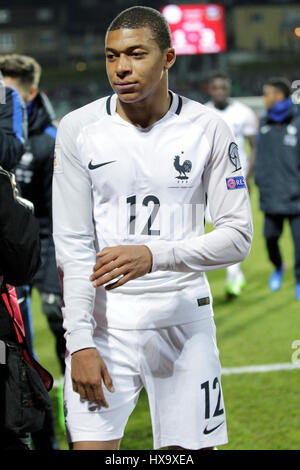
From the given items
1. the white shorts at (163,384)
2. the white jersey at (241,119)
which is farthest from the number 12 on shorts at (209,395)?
the white jersey at (241,119)

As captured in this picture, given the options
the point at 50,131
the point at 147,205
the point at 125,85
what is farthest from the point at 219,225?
the point at 50,131

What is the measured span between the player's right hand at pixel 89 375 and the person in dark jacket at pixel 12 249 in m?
0.23

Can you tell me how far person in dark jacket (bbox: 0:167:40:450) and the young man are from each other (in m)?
0.24

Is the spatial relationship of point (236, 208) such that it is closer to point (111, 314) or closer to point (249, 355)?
point (111, 314)

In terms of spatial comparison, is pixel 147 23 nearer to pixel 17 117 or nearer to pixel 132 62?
pixel 132 62

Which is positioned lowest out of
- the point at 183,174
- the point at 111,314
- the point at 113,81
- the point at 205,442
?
the point at 205,442

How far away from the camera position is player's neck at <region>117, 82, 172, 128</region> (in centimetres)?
251

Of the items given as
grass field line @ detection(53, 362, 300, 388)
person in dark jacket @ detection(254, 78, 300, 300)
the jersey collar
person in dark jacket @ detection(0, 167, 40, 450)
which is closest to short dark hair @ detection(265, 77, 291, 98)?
person in dark jacket @ detection(254, 78, 300, 300)

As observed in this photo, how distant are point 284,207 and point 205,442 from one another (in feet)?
18.5

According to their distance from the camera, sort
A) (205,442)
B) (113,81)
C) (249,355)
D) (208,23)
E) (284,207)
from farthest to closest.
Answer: (208,23) < (284,207) < (249,355) < (205,442) < (113,81)

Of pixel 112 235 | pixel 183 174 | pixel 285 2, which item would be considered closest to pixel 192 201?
pixel 183 174

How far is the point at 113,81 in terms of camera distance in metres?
2.42

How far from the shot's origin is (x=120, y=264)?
7.30 ft

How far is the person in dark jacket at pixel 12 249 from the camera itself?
212 centimetres
